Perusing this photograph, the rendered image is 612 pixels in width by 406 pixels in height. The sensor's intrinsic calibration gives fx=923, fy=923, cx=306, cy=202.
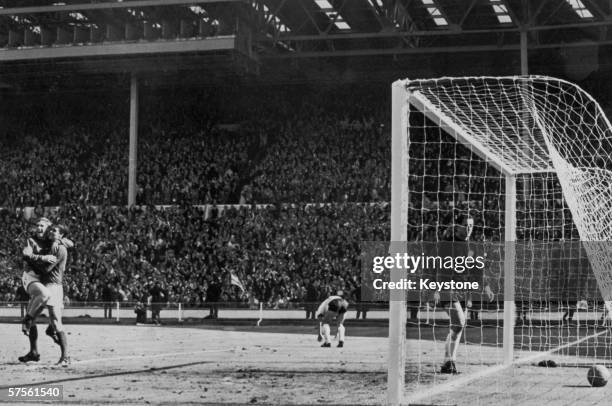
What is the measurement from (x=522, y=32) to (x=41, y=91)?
20.7m

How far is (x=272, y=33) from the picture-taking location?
32.2 metres

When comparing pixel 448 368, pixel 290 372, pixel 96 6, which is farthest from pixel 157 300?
pixel 448 368

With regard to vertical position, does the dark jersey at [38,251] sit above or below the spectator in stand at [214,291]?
above

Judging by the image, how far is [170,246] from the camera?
31.0 m

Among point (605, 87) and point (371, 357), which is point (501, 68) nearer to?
point (605, 87)

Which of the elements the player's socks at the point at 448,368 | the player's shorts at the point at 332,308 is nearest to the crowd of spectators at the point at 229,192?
the player's shorts at the point at 332,308

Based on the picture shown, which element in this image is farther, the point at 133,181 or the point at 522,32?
the point at 133,181

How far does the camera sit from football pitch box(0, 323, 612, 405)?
9.07m

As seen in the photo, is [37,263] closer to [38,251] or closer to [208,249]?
[38,251]

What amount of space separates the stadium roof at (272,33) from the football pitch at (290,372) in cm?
1345

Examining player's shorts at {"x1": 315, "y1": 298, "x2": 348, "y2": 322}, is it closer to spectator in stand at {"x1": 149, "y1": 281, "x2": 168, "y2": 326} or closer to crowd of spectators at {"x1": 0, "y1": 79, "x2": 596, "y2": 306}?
crowd of spectators at {"x1": 0, "y1": 79, "x2": 596, "y2": 306}

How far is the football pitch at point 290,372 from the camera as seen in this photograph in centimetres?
907

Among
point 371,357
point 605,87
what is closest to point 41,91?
point 605,87

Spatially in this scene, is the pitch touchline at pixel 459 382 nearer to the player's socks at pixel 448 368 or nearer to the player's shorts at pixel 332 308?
the player's socks at pixel 448 368
